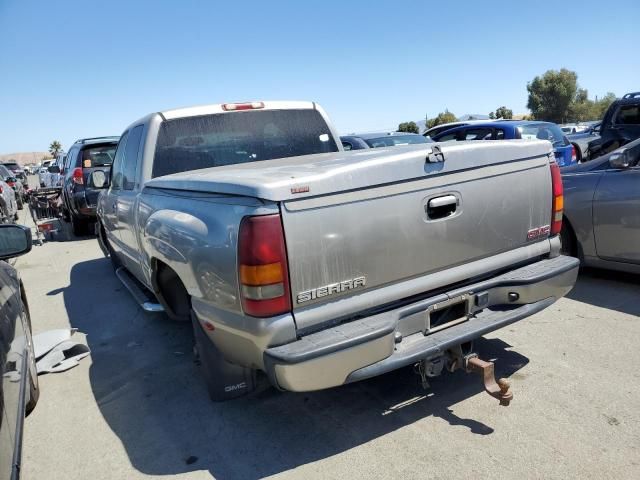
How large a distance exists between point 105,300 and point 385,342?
457 cm

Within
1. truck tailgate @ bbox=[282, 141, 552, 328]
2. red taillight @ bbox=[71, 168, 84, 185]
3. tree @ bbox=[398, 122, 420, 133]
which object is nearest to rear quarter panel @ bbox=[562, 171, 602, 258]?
truck tailgate @ bbox=[282, 141, 552, 328]

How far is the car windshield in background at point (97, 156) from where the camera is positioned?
10.4 m

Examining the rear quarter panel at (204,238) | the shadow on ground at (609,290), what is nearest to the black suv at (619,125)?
the shadow on ground at (609,290)

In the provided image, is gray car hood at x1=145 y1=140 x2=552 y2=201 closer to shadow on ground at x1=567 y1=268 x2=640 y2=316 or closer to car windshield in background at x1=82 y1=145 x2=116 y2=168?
shadow on ground at x1=567 y1=268 x2=640 y2=316

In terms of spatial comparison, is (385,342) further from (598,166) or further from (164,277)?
(598,166)

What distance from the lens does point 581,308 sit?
4.49m

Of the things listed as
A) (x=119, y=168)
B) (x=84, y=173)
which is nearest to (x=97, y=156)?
(x=84, y=173)

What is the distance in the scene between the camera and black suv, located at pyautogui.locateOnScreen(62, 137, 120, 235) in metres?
10.1

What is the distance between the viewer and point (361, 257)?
2.46m

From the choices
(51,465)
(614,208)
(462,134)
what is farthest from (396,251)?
(462,134)

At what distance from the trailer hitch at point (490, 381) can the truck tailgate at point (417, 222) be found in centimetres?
58

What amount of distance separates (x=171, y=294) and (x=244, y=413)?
1130 millimetres

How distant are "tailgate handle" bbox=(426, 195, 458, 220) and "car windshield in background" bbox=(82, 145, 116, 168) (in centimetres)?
929

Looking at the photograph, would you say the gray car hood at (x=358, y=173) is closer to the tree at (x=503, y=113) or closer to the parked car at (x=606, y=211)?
the parked car at (x=606, y=211)
